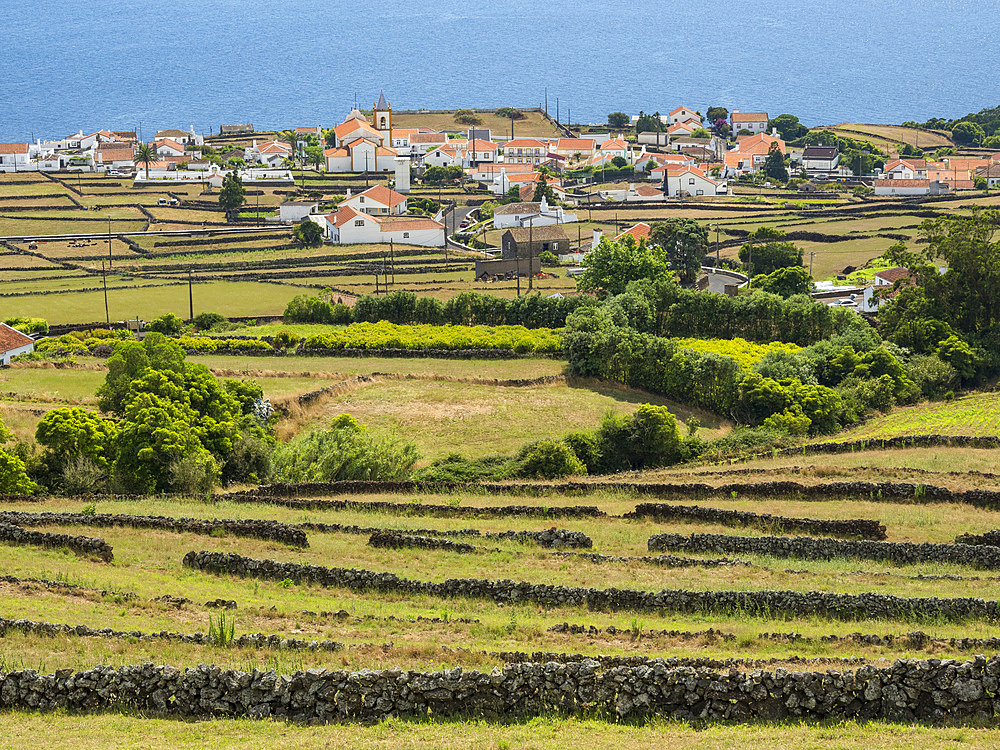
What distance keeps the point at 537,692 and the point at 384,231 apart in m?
86.1

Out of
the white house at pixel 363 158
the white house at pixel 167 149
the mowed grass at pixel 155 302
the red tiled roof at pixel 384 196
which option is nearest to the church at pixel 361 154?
the white house at pixel 363 158

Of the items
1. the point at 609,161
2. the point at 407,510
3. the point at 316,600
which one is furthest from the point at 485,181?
the point at 316,600

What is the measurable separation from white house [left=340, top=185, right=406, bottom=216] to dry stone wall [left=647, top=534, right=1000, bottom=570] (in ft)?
278

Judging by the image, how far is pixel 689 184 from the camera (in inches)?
4902

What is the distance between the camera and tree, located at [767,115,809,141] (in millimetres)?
163875

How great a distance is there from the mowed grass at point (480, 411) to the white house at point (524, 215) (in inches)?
2125

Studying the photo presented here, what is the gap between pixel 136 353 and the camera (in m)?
41.1

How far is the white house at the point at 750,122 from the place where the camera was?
170 m

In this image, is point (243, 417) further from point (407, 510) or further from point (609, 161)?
point (609, 161)

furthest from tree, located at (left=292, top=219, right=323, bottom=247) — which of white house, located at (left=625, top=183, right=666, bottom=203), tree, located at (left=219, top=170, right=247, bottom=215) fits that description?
white house, located at (left=625, top=183, right=666, bottom=203)

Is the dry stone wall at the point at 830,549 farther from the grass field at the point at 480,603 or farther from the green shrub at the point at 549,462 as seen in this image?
the green shrub at the point at 549,462

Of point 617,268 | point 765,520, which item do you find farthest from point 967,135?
point 765,520

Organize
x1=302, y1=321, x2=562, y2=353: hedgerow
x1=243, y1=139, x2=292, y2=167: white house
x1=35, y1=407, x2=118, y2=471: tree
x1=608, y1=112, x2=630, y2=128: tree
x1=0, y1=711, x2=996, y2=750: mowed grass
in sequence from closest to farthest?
1. x1=0, y1=711, x2=996, y2=750: mowed grass
2. x1=35, y1=407, x2=118, y2=471: tree
3. x1=302, y1=321, x2=562, y2=353: hedgerow
4. x1=243, y1=139, x2=292, y2=167: white house
5. x1=608, y1=112, x2=630, y2=128: tree

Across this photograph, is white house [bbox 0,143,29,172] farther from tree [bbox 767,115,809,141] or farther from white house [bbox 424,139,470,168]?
tree [bbox 767,115,809,141]
